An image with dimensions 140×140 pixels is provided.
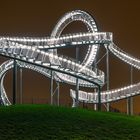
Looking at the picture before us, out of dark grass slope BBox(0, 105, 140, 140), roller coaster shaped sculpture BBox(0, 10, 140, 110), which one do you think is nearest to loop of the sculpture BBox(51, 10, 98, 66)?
roller coaster shaped sculpture BBox(0, 10, 140, 110)

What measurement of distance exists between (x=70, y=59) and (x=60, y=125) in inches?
1076

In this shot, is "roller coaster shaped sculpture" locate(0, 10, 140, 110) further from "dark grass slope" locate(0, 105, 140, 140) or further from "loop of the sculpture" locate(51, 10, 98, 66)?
"dark grass slope" locate(0, 105, 140, 140)

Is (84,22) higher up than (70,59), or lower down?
higher up

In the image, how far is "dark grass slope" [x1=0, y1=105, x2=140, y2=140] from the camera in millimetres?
39812

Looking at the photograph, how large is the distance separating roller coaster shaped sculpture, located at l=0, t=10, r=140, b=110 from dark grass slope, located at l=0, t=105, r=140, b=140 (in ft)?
48.5

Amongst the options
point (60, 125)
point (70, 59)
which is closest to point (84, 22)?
point (70, 59)

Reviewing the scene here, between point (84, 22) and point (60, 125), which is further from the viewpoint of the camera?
point (84, 22)

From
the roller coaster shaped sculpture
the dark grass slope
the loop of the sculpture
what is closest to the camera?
the dark grass slope

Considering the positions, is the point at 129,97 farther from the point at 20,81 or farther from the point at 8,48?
the point at 8,48

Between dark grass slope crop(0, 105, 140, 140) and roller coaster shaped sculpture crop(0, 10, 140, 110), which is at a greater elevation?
roller coaster shaped sculpture crop(0, 10, 140, 110)

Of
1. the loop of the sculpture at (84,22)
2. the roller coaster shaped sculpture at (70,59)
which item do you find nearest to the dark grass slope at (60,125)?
the roller coaster shaped sculpture at (70,59)

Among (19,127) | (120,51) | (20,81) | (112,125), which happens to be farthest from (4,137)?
(120,51)

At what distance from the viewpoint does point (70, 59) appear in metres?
69.0

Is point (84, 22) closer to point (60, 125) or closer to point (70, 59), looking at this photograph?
point (70, 59)
